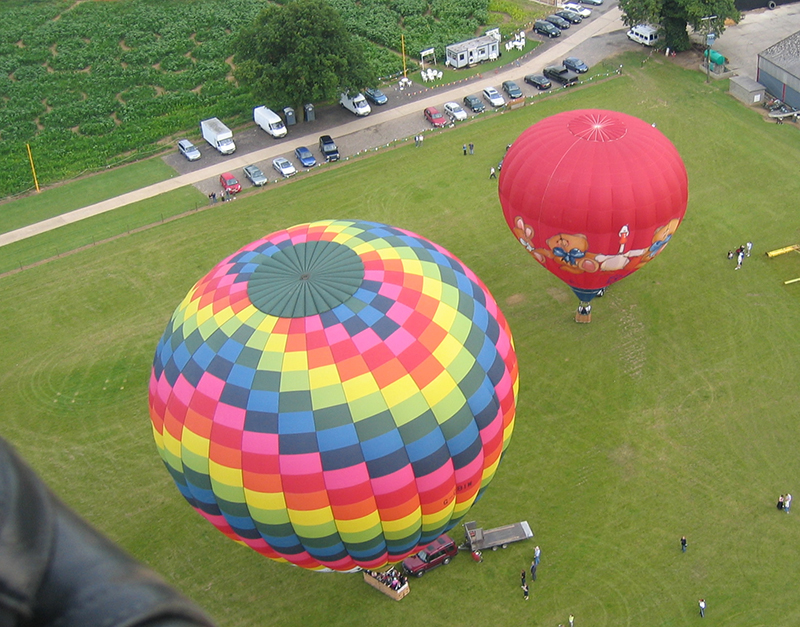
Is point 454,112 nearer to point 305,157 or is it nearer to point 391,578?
point 305,157

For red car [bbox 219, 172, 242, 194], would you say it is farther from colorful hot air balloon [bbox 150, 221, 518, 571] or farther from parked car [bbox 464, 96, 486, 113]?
colorful hot air balloon [bbox 150, 221, 518, 571]

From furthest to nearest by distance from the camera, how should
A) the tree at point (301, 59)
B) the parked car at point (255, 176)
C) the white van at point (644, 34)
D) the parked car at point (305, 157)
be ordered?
the white van at point (644, 34) → the tree at point (301, 59) → the parked car at point (305, 157) → the parked car at point (255, 176)

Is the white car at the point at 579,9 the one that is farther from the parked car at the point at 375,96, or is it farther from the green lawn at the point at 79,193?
the green lawn at the point at 79,193

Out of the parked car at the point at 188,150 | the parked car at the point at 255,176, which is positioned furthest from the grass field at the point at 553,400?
the parked car at the point at 188,150

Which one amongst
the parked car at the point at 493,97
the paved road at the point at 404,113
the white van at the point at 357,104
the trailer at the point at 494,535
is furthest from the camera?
the white van at the point at 357,104

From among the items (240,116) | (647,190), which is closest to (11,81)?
(240,116)

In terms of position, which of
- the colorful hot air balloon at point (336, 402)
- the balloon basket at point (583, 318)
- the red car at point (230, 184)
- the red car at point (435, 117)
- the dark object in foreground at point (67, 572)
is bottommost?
the balloon basket at point (583, 318)

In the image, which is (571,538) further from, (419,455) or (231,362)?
(231,362)
